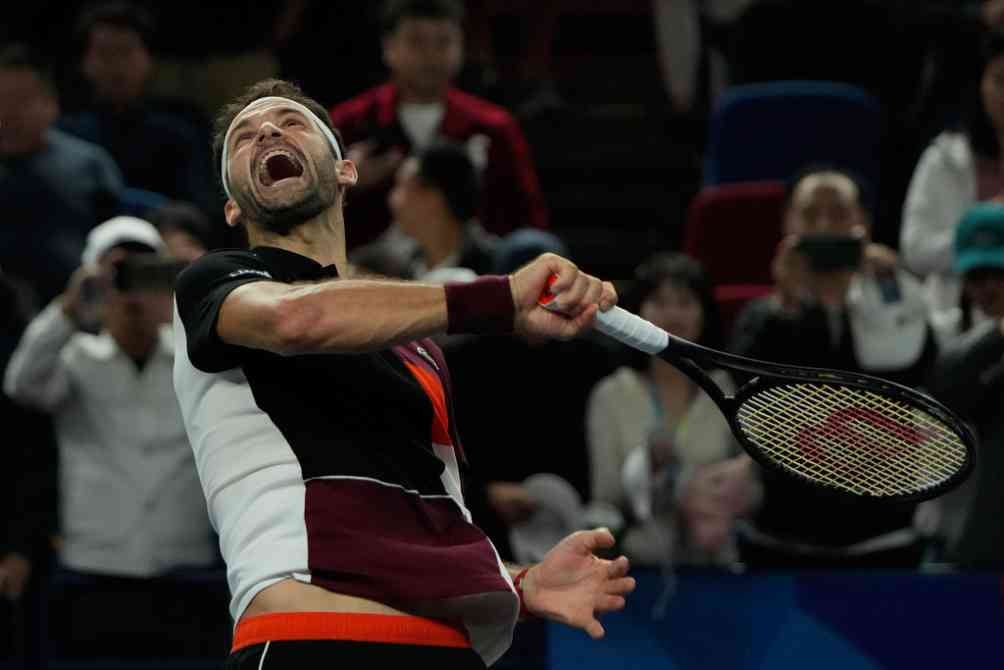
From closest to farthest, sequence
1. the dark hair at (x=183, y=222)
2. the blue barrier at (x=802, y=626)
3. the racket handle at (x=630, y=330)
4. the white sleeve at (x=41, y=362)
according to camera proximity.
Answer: the racket handle at (x=630, y=330), the blue barrier at (x=802, y=626), the white sleeve at (x=41, y=362), the dark hair at (x=183, y=222)

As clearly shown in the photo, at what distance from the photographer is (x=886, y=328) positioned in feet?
19.4

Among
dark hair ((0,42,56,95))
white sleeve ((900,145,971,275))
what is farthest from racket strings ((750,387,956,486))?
dark hair ((0,42,56,95))

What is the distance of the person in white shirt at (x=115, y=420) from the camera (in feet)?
18.9

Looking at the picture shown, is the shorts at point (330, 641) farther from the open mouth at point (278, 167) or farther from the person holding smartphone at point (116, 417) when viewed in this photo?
the person holding smartphone at point (116, 417)

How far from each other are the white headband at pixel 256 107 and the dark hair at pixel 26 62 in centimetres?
405

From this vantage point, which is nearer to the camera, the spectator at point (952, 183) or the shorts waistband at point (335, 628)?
the shorts waistband at point (335, 628)

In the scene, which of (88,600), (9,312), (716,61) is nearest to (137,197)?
(9,312)

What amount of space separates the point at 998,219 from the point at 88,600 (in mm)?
2995

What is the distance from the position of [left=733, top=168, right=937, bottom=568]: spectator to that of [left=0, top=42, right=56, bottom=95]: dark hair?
2997 millimetres

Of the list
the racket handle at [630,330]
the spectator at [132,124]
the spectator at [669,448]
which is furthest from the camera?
the spectator at [132,124]

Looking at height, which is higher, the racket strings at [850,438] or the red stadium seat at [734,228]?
the racket strings at [850,438]

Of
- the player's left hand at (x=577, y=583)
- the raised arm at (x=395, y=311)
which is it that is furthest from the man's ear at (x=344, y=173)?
the player's left hand at (x=577, y=583)

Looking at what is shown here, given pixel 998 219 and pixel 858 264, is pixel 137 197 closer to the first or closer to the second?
pixel 858 264

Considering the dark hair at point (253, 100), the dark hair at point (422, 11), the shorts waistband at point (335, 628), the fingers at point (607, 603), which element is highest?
the dark hair at point (253, 100)
